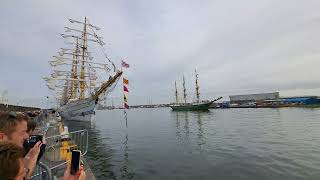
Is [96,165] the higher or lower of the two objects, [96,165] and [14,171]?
the lower

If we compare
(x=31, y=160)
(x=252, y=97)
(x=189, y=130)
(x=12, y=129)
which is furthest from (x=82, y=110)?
(x=252, y=97)

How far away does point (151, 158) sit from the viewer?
54.6ft

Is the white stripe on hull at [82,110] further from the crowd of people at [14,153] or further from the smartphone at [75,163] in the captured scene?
the smartphone at [75,163]

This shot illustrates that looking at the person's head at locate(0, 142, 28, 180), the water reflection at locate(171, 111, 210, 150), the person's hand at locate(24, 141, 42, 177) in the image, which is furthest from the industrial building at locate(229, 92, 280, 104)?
the person's head at locate(0, 142, 28, 180)

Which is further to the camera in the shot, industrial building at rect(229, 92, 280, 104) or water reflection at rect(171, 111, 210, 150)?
industrial building at rect(229, 92, 280, 104)

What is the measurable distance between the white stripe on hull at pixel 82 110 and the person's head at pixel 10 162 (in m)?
51.6

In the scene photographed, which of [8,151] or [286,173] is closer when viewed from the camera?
[8,151]

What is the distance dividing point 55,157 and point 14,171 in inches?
361

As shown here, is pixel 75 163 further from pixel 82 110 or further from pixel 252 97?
pixel 252 97

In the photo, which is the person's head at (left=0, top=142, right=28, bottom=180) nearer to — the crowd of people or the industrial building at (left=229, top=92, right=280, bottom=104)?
the crowd of people

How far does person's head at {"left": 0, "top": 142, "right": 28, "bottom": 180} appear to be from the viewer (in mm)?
2347

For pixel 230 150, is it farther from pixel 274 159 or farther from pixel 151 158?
pixel 151 158

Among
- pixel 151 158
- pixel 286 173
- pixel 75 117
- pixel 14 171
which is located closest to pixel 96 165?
pixel 151 158

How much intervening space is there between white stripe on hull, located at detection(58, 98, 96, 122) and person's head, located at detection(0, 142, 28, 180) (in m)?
51.6
